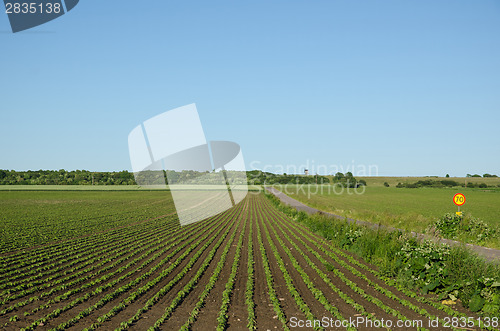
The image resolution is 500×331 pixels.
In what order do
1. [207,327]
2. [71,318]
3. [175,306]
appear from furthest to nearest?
1. [175,306]
2. [71,318]
3. [207,327]

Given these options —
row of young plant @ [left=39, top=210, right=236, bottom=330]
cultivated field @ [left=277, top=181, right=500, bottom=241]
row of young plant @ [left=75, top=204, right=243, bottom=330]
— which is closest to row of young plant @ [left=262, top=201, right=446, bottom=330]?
row of young plant @ [left=75, top=204, right=243, bottom=330]

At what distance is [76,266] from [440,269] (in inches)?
488

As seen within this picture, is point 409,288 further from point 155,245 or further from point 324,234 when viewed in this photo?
point 155,245

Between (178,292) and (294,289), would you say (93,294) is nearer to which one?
(178,292)

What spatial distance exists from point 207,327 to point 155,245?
11.6 m

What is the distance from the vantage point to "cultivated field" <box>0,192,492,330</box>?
27.5 ft

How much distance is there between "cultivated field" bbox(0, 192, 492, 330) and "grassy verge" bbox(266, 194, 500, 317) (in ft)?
2.03

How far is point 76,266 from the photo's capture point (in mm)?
13930

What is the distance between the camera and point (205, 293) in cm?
1024

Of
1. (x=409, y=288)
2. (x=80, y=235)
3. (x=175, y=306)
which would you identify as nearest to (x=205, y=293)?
(x=175, y=306)

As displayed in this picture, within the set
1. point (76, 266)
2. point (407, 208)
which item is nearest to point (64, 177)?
point (407, 208)

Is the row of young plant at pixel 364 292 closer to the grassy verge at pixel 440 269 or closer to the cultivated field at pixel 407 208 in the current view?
the grassy verge at pixel 440 269

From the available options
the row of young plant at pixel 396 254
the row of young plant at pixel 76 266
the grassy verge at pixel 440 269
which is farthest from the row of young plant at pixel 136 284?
the grassy verge at pixel 440 269

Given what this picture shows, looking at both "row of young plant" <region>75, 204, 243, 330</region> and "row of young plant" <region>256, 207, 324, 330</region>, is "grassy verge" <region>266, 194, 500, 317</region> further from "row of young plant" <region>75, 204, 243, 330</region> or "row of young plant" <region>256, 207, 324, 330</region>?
"row of young plant" <region>75, 204, 243, 330</region>
